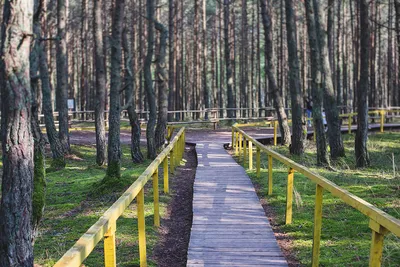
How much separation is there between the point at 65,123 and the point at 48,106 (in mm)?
2125

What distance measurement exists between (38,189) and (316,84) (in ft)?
34.3

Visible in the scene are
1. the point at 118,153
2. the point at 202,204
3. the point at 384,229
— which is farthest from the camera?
the point at 118,153

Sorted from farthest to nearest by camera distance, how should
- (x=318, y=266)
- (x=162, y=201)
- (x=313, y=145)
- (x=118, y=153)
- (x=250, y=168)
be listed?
1. (x=313, y=145)
2. (x=250, y=168)
3. (x=118, y=153)
4. (x=162, y=201)
5. (x=318, y=266)

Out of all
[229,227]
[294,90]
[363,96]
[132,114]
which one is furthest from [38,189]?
Answer: [294,90]

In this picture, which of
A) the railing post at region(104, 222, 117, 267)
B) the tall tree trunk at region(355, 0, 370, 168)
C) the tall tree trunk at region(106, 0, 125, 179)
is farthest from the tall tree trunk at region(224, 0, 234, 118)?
the railing post at region(104, 222, 117, 267)

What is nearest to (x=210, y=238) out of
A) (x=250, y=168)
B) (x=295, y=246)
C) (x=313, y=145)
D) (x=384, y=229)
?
(x=295, y=246)

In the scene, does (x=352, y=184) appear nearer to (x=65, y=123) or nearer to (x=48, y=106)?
(x=48, y=106)

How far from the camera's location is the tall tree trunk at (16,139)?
199 inches

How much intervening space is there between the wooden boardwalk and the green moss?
228 centimetres

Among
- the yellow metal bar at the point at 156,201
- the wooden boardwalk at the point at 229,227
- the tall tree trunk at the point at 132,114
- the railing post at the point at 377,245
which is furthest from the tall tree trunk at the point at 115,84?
the railing post at the point at 377,245

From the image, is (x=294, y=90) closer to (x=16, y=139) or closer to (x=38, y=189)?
(x=38, y=189)

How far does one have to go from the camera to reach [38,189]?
7645mm

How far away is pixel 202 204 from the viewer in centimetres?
917

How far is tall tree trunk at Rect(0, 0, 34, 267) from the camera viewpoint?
16.6 feet
